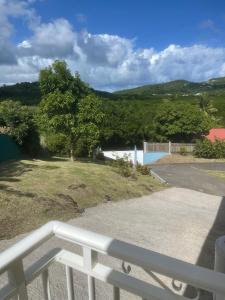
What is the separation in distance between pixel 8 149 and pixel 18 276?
1874 centimetres

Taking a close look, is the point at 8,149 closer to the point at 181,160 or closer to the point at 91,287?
the point at 91,287

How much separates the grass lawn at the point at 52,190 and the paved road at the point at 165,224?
600 millimetres

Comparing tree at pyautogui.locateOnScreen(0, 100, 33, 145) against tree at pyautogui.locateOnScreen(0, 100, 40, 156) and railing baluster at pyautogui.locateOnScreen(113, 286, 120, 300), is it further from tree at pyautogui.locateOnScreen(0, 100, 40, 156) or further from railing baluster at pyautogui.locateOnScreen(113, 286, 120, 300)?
railing baluster at pyautogui.locateOnScreen(113, 286, 120, 300)

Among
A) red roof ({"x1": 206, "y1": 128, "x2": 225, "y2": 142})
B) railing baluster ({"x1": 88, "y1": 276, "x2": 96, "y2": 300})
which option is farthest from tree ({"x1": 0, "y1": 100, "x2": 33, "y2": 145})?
red roof ({"x1": 206, "y1": 128, "x2": 225, "y2": 142})

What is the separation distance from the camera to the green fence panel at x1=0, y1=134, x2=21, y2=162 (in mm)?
19328

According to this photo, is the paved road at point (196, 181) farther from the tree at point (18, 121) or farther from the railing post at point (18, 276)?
the railing post at point (18, 276)

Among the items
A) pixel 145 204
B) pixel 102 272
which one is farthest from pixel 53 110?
pixel 102 272

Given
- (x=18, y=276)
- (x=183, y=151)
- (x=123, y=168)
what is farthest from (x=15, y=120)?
(x=183, y=151)

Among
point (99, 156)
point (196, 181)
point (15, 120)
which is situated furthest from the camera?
point (99, 156)

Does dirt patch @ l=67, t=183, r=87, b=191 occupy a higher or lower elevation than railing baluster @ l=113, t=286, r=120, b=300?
lower

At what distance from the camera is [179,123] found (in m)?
39.0

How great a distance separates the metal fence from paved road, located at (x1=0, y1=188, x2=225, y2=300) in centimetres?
2060

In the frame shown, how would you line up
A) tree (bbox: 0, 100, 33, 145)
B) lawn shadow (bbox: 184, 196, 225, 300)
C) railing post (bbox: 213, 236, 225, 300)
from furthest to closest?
tree (bbox: 0, 100, 33, 145)
lawn shadow (bbox: 184, 196, 225, 300)
railing post (bbox: 213, 236, 225, 300)

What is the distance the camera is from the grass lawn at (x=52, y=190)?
10430 millimetres
